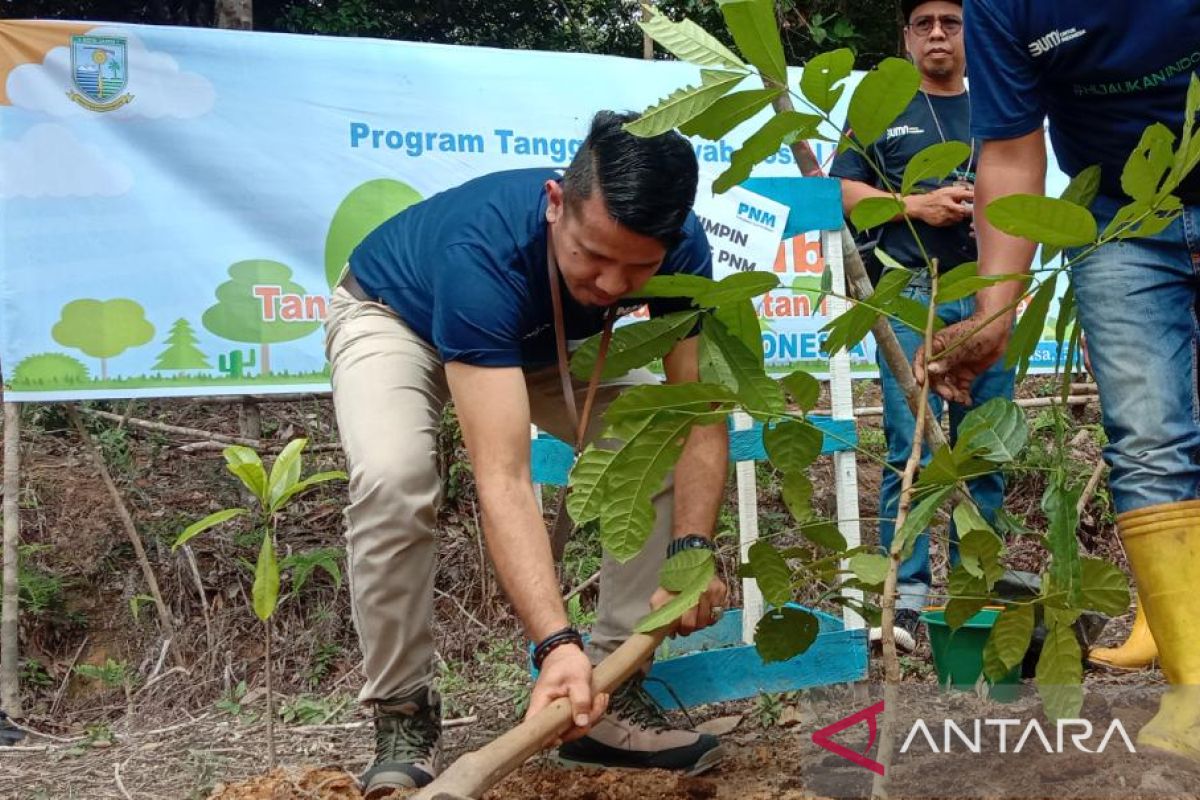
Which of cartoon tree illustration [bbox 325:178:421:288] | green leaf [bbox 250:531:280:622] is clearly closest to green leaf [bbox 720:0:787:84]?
green leaf [bbox 250:531:280:622]

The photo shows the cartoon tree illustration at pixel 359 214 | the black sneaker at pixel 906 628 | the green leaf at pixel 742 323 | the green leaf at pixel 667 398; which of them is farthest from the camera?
the cartoon tree illustration at pixel 359 214

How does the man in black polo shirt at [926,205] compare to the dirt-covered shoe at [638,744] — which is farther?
the man in black polo shirt at [926,205]

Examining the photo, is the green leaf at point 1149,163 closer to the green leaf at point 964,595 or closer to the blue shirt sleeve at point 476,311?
the green leaf at point 964,595

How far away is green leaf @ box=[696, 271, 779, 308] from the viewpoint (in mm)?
1679

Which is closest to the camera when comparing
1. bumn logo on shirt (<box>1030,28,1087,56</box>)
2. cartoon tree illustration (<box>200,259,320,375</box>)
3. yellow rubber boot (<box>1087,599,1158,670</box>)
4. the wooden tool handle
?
the wooden tool handle

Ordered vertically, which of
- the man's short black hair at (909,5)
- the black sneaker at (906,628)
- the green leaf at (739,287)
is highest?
the man's short black hair at (909,5)

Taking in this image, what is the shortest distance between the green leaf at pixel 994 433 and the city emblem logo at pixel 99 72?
3.22 m

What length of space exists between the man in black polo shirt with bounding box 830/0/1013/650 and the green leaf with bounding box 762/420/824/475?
1.59m

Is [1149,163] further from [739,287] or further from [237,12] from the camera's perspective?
[237,12]

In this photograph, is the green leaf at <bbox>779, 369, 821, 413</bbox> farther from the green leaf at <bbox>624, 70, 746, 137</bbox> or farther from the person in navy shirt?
the green leaf at <bbox>624, 70, 746, 137</bbox>

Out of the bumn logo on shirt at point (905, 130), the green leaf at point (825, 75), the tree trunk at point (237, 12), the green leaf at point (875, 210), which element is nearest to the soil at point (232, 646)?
the green leaf at point (875, 210)

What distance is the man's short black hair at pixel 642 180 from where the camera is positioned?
2.06 m

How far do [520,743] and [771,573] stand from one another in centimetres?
45

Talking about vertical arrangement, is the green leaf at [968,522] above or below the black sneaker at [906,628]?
above
